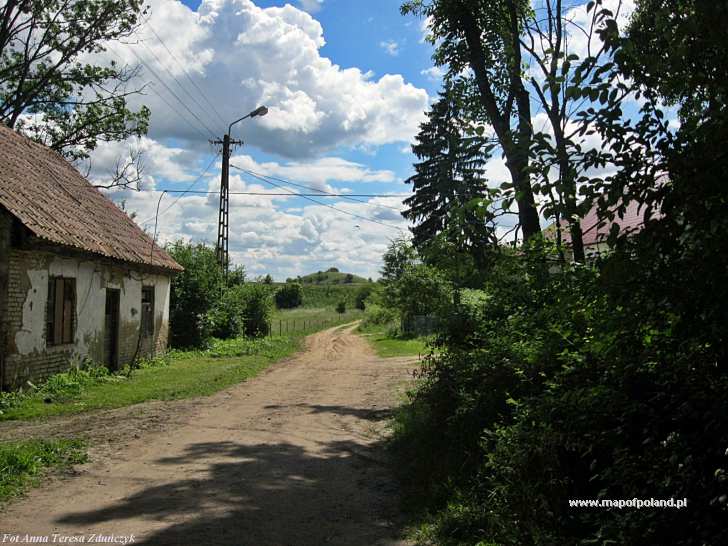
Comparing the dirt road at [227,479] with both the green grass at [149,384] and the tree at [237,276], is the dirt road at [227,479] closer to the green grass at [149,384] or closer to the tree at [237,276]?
the green grass at [149,384]

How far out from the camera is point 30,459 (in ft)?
22.2

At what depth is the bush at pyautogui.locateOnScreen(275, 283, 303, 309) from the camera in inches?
3310

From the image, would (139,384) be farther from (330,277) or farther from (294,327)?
(330,277)

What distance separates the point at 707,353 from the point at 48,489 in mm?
6193

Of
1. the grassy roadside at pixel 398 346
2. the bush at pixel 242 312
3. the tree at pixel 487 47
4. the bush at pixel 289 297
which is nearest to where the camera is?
the tree at pixel 487 47

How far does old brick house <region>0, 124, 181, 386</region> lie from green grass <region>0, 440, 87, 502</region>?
186 inches

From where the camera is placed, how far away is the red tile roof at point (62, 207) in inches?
502

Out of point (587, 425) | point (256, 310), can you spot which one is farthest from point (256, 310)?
point (587, 425)

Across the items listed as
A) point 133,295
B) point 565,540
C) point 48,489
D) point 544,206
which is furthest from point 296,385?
point 544,206

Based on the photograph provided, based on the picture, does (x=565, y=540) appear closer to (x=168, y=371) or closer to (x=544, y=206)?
(x=544, y=206)

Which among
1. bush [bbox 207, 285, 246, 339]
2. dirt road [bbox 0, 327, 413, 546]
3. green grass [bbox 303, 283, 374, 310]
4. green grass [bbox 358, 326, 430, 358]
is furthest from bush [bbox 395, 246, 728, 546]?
green grass [bbox 303, 283, 374, 310]

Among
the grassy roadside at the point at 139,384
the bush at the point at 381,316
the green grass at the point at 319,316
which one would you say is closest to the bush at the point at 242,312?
the grassy roadside at the point at 139,384

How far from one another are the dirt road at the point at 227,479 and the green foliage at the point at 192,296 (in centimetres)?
1168

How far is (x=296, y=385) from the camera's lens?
1471cm
